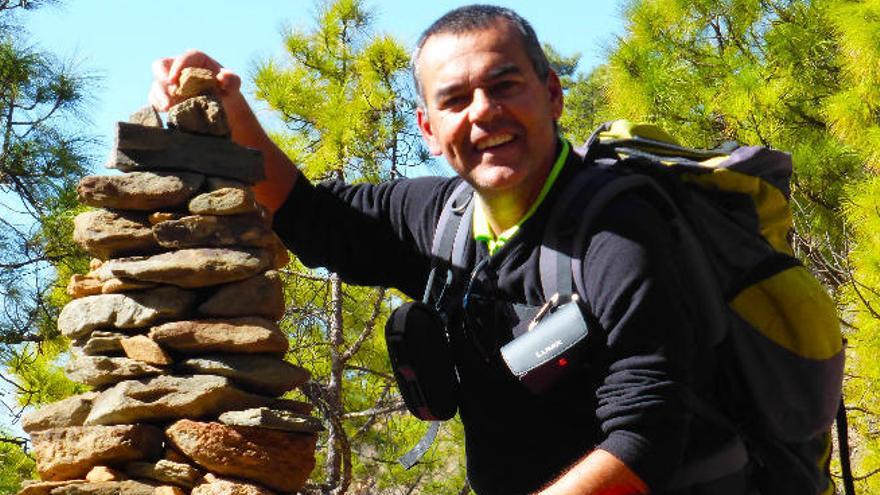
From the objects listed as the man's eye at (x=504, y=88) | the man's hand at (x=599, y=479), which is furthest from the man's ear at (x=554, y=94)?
the man's hand at (x=599, y=479)

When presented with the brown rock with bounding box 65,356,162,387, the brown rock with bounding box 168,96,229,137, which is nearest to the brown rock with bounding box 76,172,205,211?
the brown rock with bounding box 168,96,229,137

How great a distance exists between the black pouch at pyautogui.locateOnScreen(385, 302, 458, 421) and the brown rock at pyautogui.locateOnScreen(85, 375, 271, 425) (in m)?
0.56

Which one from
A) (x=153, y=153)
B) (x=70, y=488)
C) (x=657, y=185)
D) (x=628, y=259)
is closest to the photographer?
(x=628, y=259)

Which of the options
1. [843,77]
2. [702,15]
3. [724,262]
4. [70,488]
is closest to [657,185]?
[724,262]

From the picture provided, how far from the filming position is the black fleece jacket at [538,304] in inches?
88.4

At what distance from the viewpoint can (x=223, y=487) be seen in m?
2.96

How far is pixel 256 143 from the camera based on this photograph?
3301 mm

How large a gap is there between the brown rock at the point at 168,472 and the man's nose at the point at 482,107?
3.81 feet

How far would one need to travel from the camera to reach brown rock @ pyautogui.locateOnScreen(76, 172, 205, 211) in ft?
10.5

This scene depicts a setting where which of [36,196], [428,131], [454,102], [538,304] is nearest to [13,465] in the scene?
[36,196]

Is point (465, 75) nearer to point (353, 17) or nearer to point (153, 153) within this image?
point (153, 153)

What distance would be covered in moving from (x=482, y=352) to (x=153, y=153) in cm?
117

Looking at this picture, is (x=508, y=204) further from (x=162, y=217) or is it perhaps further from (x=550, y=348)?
(x=162, y=217)

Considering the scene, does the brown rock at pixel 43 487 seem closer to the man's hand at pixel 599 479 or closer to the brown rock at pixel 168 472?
the brown rock at pixel 168 472
